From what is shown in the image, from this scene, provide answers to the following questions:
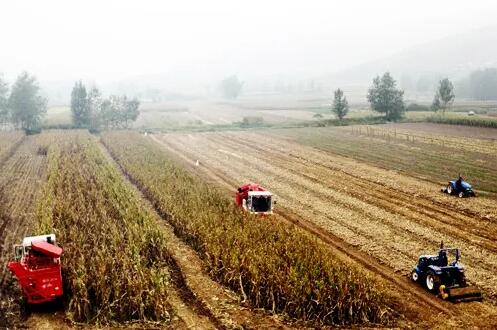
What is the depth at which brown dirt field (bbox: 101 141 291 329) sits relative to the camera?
16.2 meters

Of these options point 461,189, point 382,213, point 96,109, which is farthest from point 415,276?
point 96,109

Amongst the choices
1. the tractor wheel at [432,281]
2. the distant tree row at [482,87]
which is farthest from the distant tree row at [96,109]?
the distant tree row at [482,87]

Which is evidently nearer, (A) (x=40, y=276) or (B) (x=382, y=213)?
(A) (x=40, y=276)

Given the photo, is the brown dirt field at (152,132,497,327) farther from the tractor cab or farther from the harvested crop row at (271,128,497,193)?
the harvested crop row at (271,128,497,193)

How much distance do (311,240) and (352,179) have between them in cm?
1815

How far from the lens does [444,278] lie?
59.8ft

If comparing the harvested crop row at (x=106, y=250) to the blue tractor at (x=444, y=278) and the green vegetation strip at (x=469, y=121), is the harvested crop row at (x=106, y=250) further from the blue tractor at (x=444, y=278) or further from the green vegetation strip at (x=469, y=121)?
the green vegetation strip at (x=469, y=121)

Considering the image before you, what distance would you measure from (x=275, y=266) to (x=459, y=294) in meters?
6.88

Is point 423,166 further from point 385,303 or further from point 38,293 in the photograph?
point 38,293

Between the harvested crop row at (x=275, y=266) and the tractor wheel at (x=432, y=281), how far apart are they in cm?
222

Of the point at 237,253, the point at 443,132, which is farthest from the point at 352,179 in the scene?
the point at 443,132

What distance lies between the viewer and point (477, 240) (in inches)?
938

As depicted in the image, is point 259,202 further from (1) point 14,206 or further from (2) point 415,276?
(1) point 14,206

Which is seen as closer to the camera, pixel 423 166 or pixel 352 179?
pixel 352 179
